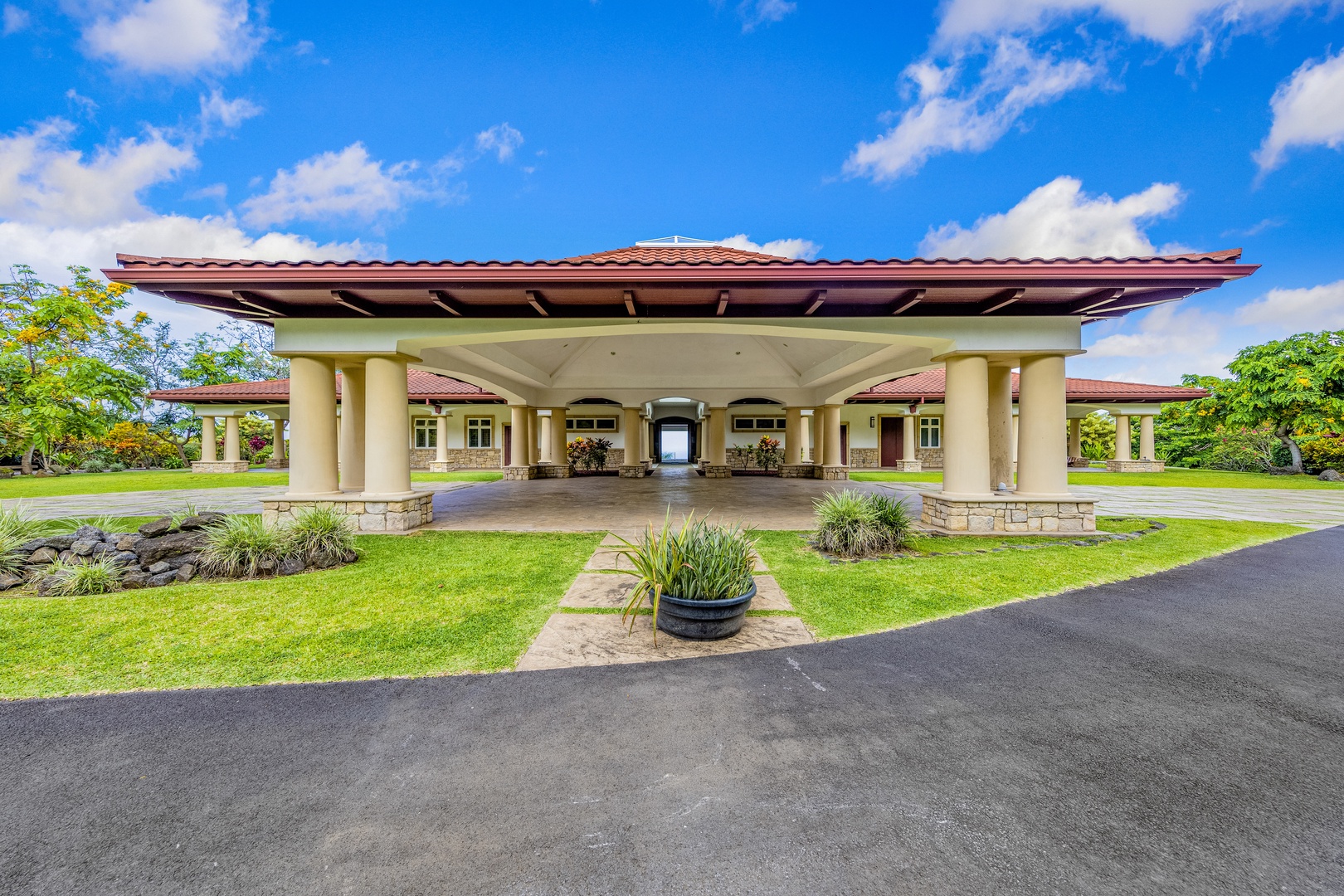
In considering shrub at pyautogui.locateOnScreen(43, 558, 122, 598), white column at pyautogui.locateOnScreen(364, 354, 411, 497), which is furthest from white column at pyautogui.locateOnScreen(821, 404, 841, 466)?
shrub at pyautogui.locateOnScreen(43, 558, 122, 598)

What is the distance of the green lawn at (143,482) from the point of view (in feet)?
46.0

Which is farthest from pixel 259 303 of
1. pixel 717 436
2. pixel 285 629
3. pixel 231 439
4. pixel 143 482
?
pixel 231 439

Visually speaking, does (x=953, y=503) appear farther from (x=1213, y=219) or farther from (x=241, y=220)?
(x=241, y=220)

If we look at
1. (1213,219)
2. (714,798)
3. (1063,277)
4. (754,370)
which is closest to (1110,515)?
(1063,277)

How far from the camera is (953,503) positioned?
7602mm

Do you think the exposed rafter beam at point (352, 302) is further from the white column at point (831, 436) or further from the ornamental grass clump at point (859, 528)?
the white column at point (831, 436)

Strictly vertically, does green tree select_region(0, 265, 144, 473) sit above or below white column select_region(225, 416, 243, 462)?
above

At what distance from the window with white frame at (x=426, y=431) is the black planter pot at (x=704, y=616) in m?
24.8

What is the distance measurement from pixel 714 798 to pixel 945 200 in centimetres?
2483

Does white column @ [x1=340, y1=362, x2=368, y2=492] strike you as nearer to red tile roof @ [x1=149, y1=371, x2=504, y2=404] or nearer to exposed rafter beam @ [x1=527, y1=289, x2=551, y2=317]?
exposed rafter beam @ [x1=527, y1=289, x2=551, y2=317]

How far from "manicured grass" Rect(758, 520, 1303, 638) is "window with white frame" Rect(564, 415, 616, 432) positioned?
1991 cm

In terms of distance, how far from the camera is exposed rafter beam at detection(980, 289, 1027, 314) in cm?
652

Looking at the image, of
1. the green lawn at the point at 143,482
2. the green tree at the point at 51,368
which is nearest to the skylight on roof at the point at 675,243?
the green lawn at the point at 143,482

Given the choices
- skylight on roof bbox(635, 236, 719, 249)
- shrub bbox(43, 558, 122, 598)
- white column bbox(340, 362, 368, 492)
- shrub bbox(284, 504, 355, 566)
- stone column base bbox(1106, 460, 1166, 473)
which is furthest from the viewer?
stone column base bbox(1106, 460, 1166, 473)
